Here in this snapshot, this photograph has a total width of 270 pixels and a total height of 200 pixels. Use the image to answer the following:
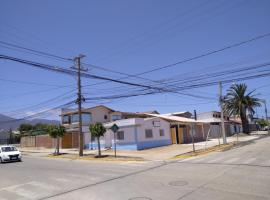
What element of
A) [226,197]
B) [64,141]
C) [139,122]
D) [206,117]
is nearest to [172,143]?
[139,122]

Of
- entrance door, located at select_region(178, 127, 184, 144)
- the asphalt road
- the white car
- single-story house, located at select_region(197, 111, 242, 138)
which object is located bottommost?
the asphalt road

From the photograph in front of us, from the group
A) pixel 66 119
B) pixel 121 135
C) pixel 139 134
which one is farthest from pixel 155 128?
pixel 66 119

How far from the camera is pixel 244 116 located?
175 ft

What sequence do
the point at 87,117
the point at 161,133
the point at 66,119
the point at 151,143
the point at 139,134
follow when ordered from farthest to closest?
the point at 66,119
the point at 87,117
the point at 161,133
the point at 151,143
the point at 139,134

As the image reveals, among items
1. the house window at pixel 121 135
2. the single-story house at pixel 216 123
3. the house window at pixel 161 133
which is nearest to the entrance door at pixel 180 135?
the house window at pixel 161 133

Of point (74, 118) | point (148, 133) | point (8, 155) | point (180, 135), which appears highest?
point (74, 118)

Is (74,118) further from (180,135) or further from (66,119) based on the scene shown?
(180,135)

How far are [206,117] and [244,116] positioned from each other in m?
9.38

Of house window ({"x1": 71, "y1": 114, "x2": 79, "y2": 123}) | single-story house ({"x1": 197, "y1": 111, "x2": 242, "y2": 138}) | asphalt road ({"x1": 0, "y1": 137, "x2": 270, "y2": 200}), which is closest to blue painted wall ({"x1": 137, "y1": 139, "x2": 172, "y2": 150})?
house window ({"x1": 71, "y1": 114, "x2": 79, "y2": 123})

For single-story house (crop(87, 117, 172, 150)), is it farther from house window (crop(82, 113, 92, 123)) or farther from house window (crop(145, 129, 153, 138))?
house window (crop(82, 113, 92, 123))

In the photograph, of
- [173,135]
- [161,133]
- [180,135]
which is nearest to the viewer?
[161,133]

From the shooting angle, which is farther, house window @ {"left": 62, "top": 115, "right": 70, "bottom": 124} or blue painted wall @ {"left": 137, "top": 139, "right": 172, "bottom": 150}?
house window @ {"left": 62, "top": 115, "right": 70, "bottom": 124}

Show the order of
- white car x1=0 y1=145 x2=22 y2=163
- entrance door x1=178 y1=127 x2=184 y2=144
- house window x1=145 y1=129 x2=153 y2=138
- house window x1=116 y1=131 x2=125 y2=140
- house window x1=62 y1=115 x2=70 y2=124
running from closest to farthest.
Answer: white car x1=0 y1=145 x2=22 y2=163, house window x1=116 y1=131 x2=125 y2=140, house window x1=145 y1=129 x2=153 y2=138, entrance door x1=178 y1=127 x2=184 y2=144, house window x1=62 y1=115 x2=70 y2=124

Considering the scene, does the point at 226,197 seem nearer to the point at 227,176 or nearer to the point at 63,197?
the point at 227,176
